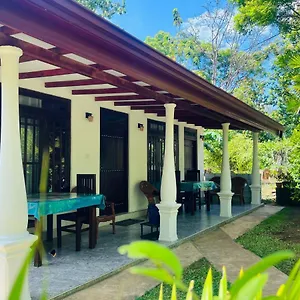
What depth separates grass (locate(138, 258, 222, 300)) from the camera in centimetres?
446

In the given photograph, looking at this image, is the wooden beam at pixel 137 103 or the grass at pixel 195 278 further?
the wooden beam at pixel 137 103

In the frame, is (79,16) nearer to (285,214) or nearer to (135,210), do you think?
(135,210)

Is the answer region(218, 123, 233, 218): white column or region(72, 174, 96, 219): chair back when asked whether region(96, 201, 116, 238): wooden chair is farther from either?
region(218, 123, 233, 218): white column

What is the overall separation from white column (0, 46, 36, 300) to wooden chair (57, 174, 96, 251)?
2441mm

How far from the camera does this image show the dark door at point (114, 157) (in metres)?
9.21

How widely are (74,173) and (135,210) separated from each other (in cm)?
288

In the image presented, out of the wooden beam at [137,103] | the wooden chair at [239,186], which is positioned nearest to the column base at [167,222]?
the wooden beam at [137,103]

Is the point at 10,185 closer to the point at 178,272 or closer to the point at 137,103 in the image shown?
the point at 178,272

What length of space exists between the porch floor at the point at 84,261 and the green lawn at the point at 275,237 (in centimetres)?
107

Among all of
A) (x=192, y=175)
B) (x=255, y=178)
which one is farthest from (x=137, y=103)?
(x=255, y=178)

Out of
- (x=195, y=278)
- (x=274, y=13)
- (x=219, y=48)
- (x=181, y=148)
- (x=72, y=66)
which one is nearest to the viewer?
(x=72, y=66)

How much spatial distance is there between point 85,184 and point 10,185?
3.61 meters

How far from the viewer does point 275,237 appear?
26.8 feet

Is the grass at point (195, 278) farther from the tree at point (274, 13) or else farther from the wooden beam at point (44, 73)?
the tree at point (274, 13)
